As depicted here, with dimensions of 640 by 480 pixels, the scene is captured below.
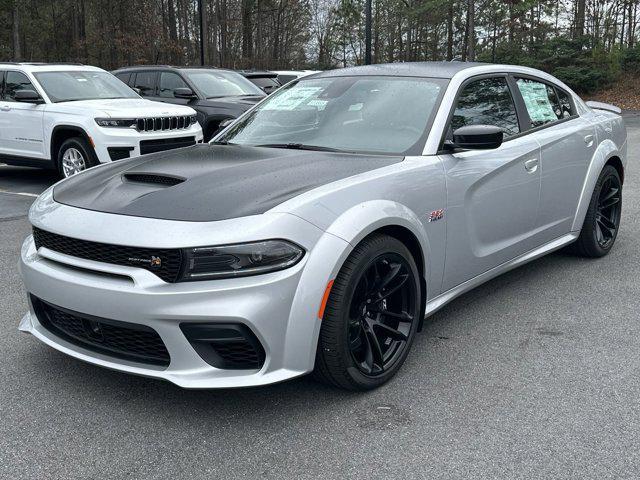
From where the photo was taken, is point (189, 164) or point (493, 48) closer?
point (189, 164)

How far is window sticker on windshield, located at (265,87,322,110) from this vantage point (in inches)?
171

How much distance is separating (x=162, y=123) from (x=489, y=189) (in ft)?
20.5

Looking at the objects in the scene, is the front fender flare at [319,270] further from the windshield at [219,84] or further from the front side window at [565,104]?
the windshield at [219,84]

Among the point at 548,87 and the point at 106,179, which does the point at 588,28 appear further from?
the point at 106,179

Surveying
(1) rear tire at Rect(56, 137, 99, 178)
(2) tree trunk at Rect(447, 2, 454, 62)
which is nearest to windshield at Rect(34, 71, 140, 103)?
(1) rear tire at Rect(56, 137, 99, 178)

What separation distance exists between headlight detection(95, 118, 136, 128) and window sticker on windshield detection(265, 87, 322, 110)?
15.4 ft

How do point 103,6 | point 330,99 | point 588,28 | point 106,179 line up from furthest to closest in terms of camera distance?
point 103,6 → point 588,28 → point 330,99 → point 106,179

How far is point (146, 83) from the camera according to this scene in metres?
12.1

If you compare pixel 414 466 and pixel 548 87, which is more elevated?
pixel 548 87

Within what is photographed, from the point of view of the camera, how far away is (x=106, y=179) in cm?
341

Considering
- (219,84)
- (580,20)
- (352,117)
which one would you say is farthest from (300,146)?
(580,20)

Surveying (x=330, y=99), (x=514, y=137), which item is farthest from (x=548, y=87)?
(x=330, y=99)

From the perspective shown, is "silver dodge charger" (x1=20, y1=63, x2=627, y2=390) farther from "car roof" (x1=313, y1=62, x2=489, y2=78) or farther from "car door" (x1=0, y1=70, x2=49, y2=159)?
"car door" (x1=0, y1=70, x2=49, y2=159)

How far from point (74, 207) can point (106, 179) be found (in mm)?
367
